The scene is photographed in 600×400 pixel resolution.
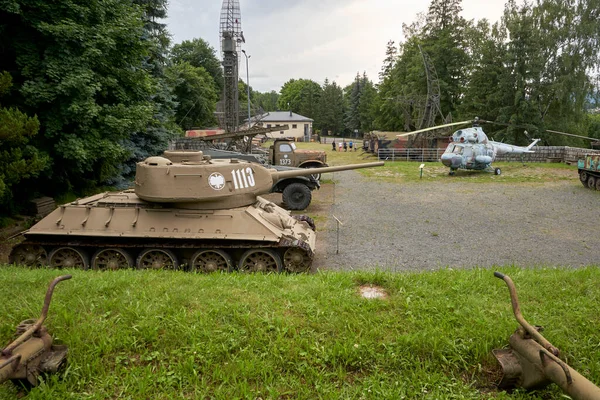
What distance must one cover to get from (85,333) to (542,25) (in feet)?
121

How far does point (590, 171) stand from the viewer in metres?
18.4

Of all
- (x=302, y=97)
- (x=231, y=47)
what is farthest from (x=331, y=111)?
(x=231, y=47)

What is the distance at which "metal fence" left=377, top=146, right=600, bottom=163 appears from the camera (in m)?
26.6

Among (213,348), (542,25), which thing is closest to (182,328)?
(213,348)

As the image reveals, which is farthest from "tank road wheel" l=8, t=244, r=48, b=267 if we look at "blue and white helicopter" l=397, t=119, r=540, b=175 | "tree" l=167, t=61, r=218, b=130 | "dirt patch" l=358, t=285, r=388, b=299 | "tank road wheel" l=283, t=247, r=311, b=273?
"tree" l=167, t=61, r=218, b=130

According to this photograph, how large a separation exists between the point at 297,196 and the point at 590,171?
45.5 feet

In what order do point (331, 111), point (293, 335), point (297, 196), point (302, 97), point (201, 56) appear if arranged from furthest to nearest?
point (302, 97)
point (331, 111)
point (201, 56)
point (297, 196)
point (293, 335)

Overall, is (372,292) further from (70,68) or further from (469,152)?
(469,152)

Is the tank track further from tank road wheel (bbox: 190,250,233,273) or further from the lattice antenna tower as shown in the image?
the lattice antenna tower

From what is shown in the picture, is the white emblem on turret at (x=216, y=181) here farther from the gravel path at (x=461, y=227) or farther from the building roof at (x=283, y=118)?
the building roof at (x=283, y=118)

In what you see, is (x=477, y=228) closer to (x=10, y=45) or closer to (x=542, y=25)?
(x=10, y=45)

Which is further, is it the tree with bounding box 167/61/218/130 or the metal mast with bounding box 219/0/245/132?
the tree with bounding box 167/61/218/130

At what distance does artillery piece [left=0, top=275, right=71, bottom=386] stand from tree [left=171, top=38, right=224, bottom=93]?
5362 cm

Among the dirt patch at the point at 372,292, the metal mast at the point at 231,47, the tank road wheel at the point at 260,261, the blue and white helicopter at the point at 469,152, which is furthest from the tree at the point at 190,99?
A: the dirt patch at the point at 372,292
